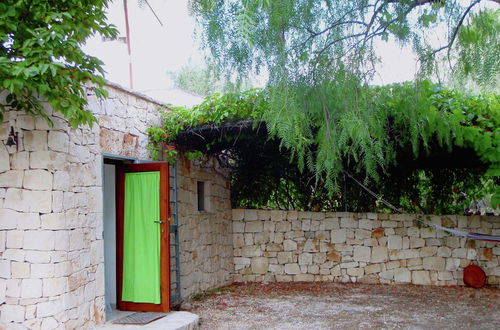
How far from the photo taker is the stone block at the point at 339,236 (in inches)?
304

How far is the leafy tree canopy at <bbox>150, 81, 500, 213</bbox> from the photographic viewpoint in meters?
3.25

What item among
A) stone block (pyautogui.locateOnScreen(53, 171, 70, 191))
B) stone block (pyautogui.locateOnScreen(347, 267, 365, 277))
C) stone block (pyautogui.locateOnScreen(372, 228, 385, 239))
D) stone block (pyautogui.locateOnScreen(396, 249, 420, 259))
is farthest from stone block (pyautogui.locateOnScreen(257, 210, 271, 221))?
stone block (pyautogui.locateOnScreen(53, 171, 70, 191))

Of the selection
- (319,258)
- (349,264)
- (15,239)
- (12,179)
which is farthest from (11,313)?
(349,264)

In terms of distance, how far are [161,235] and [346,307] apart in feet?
7.94

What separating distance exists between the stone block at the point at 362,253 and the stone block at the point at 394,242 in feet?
1.04

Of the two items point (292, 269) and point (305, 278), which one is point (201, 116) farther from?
point (305, 278)

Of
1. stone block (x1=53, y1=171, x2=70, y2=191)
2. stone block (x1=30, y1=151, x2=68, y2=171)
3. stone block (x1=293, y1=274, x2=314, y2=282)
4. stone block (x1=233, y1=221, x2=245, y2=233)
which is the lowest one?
stone block (x1=293, y1=274, x2=314, y2=282)

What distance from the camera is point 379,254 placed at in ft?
25.0

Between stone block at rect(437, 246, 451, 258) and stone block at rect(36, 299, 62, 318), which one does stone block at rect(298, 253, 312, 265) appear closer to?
stone block at rect(437, 246, 451, 258)

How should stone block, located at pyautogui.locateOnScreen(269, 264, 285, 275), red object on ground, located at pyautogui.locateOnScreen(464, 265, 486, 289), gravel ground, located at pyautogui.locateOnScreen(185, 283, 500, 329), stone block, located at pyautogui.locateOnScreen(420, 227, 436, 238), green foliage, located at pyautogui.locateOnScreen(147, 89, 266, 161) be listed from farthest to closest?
stone block, located at pyautogui.locateOnScreen(269, 264, 285, 275)
stone block, located at pyautogui.locateOnScreen(420, 227, 436, 238)
red object on ground, located at pyautogui.locateOnScreen(464, 265, 486, 289)
green foliage, located at pyautogui.locateOnScreen(147, 89, 266, 161)
gravel ground, located at pyautogui.locateOnScreen(185, 283, 500, 329)

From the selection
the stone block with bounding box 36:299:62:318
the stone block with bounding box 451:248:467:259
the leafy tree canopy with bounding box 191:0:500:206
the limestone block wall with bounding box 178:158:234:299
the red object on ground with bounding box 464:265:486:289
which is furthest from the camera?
the stone block with bounding box 451:248:467:259

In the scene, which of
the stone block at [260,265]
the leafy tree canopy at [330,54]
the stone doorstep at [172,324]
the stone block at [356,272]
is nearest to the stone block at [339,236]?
the stone block at [356,272]

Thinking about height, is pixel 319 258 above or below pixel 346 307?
above

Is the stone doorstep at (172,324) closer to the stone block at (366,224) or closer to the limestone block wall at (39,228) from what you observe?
the limestone block wall at (39,228)
